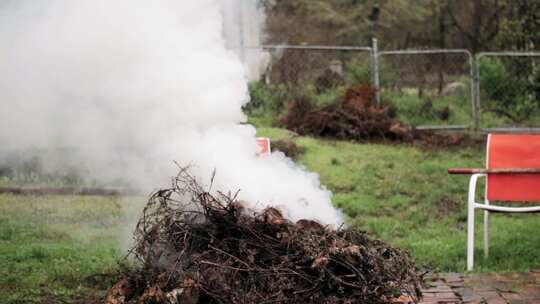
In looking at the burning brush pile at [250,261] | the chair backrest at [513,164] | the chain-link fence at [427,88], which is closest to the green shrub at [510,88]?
the chain-link fence at [427,88]

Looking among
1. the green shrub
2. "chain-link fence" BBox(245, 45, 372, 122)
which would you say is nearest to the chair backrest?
"chain-link fence" BBox(245, 45, 372, 122)

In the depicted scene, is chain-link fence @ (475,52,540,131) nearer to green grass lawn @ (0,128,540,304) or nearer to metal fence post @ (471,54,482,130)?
metal fence post @ (471,54,482,130)

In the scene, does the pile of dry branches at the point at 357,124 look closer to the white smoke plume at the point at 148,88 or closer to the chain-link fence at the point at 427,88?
the chain-link fence at the point at 427,88

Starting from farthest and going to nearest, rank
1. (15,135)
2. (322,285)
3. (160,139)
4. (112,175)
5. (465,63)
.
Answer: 1. (465,63)
2. (112,175)
3. (15,135)
4. (160,139)
5. (322,285)

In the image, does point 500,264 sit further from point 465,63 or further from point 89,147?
point 465,63

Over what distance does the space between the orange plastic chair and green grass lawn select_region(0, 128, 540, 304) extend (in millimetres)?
575

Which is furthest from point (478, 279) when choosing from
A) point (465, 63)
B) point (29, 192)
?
point (465, 63)

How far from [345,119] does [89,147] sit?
21.6 ft

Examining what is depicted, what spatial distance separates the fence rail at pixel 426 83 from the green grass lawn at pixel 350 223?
2407 mm

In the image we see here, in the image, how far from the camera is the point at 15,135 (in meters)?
8.18

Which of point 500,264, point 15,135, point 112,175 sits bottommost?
point 500,264

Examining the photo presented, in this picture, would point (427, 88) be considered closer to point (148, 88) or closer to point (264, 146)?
point (264, 146)

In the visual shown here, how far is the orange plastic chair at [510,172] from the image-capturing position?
762cm

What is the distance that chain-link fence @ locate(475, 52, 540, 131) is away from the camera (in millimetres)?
15859
